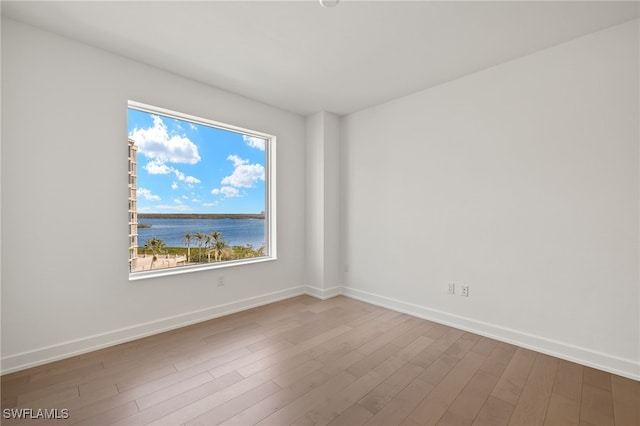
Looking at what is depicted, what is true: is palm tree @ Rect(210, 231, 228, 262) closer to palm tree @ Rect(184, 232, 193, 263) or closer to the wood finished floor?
palm tree @ Rect(184, 232, 193, 263)

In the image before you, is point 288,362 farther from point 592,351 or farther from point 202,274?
point 592,351

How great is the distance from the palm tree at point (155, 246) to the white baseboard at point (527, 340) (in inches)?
105

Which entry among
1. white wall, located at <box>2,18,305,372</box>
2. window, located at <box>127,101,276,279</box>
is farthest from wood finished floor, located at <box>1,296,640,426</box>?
window, located at <box>127,101,276,279</box>

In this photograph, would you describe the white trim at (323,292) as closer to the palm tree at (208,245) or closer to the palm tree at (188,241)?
the palm tree at (208,245)

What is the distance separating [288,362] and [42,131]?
8.79 ft

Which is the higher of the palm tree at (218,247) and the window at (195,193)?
the window at (195,193)

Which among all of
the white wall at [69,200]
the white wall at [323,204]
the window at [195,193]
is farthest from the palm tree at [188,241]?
the white wall at [323,204]

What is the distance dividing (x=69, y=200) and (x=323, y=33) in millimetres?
2498

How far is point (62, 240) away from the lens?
2.39m

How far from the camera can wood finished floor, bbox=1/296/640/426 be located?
173 cm

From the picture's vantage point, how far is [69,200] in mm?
2424

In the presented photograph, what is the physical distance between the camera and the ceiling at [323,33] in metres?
2.06

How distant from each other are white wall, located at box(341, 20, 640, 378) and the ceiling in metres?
0.30

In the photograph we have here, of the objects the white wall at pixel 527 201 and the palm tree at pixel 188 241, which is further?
the palm tree at pixel 188 241
